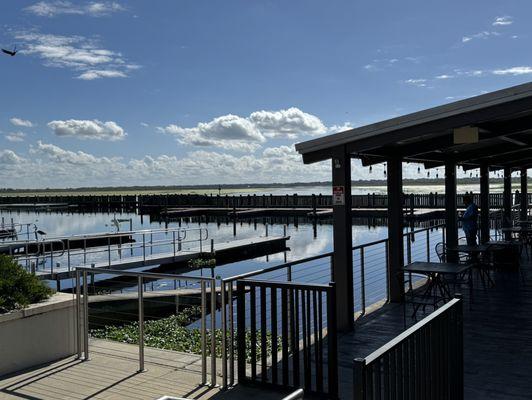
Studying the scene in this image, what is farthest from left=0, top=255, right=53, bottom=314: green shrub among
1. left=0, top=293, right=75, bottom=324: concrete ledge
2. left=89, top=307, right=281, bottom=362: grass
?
left=89, top=307, right=281, bottom=362: grass

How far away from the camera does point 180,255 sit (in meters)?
19.8

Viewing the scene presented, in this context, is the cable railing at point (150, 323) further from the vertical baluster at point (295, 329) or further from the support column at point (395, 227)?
the support column at point (395, 227)

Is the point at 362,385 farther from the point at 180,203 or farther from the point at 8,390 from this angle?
the point at 180,203

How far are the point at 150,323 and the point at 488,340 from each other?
625 centimetres

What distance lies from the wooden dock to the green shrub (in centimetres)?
726

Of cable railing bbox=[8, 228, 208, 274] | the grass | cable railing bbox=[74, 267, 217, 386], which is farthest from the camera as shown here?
cable railing bbox=[8, 228, 208, 274]

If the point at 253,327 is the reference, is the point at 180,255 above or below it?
below

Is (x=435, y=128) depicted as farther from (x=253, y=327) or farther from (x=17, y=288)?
(x=17, y=288)

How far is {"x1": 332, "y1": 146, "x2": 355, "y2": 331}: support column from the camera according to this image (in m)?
6.47

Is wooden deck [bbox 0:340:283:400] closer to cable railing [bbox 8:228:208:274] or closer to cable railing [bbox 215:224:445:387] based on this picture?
cable railing [bbox 215:224:445:387]

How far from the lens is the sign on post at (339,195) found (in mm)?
6508

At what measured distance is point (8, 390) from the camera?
4695 mm

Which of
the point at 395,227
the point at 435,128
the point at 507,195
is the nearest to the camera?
the point at 435,128

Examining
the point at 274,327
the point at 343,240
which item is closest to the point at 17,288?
the point at 274,327
